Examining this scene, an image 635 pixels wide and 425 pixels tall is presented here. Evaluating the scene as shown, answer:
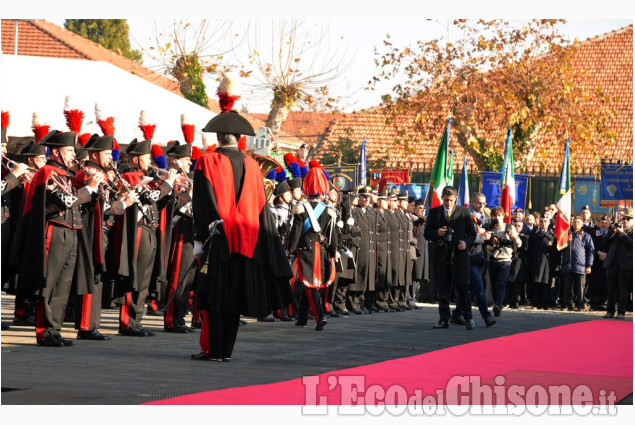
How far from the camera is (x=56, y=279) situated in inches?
383

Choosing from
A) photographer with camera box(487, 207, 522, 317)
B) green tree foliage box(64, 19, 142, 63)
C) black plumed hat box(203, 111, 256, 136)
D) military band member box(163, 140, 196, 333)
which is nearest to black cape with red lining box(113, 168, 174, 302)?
military band member box(163, 140, 196, 333)

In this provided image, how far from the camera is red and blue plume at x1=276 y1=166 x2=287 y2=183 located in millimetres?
14336

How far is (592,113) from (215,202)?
19.4 m

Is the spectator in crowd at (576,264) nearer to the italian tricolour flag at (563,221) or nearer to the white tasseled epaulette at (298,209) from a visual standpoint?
the italian tricolour flag at (563,221)

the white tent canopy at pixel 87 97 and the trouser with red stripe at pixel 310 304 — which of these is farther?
the white tent canopy at pixel 87 97

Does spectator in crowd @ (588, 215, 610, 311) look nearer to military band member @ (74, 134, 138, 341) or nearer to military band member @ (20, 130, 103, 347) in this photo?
military band member @ (74, 134, 138, 341)

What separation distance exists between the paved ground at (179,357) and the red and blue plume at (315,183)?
65.3 inches

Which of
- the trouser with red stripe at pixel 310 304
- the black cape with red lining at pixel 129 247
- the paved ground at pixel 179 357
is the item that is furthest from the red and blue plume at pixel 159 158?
the trouser with red stripe at pixel 310 304

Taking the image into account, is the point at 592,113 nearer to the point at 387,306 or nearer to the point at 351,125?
the point at 387,306

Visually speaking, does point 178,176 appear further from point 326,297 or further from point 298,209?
point 326,297

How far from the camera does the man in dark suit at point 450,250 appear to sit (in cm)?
1362

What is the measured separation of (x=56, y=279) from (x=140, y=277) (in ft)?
4.88

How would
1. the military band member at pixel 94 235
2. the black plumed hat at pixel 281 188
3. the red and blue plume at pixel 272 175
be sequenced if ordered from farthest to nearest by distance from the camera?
the red and blue plume at pixel 272 175, the black plumed hat at pixel 281 188, the military band member at pixel 94 235

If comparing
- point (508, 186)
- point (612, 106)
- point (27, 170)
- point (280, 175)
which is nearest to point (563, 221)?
point (508, 186)
